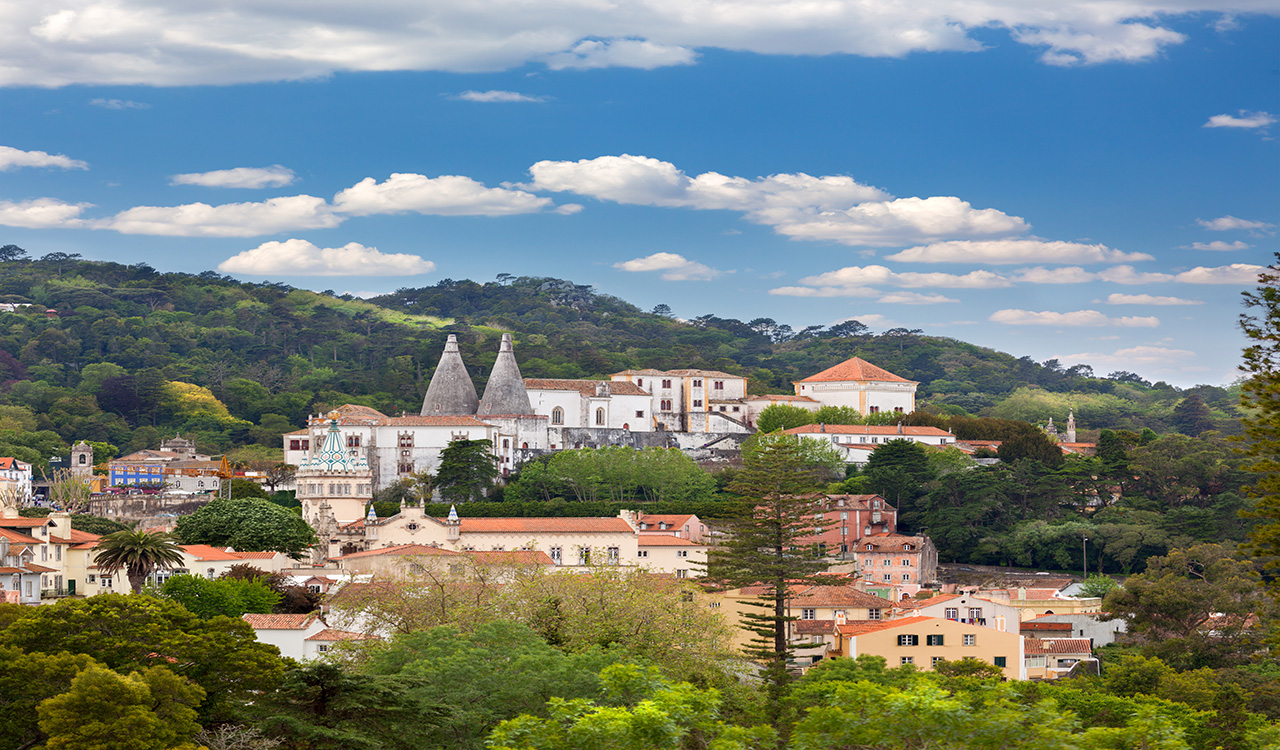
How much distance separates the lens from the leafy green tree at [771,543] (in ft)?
120

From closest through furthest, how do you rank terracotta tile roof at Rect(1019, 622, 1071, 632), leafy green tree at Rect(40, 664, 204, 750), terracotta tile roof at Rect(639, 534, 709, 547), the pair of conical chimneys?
leafy green tree at Rect(40, 664, 204, 750) < terracotta tile roof at Rect(1019, 622, 1071, 632) < terracotta tile roof at Rect(639, 534, 709, 547) < the pair of conical chimneys

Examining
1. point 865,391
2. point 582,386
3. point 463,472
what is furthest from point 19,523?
point 865,391

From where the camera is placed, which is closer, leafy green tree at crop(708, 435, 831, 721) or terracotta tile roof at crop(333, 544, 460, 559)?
leafy green tree at crop(708, 435, 831, 721)

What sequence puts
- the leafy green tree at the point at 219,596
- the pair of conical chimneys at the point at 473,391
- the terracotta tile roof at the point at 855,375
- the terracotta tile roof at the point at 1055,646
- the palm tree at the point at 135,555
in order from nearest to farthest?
the leafy green tree at the point at 219,596, the palm tree at the point at 135,555, the terracotta tile roof at the point at 1055,646, the pair of conical chimneys at the point at 473,391, the terracotta tile roof at the point at 855,375

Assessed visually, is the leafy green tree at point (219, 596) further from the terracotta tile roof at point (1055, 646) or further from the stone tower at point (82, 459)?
the stone tower at point (82, 459)

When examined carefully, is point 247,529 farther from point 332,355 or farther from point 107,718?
point 332,355

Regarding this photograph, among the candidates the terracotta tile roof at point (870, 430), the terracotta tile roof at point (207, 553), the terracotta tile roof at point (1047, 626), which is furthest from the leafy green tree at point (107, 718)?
the terracotta tile roof at point (870, 430)

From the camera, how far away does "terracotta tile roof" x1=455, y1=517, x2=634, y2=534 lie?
177 feet

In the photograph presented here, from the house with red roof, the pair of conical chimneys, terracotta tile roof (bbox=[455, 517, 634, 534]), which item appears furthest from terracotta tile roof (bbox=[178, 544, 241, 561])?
the house with red roof

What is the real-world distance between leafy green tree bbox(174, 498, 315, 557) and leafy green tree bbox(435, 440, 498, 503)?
39.5 ft

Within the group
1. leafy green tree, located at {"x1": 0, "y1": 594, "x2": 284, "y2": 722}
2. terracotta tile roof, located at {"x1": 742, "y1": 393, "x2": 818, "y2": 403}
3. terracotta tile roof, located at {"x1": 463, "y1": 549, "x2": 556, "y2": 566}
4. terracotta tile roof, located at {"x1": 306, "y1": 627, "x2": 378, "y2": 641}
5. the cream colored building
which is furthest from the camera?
terracotta tile roof, located at {"x1": 742, "y1": 393, "x2": 818, "y2": 403}

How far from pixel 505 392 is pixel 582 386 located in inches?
203

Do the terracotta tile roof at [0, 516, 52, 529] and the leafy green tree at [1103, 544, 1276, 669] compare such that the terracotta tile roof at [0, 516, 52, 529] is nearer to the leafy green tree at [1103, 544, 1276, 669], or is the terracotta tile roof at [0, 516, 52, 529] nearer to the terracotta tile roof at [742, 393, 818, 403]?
the leafy green tree at [1103, 544, 1276, 669]

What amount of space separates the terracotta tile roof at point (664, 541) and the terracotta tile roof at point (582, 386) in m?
20.6
